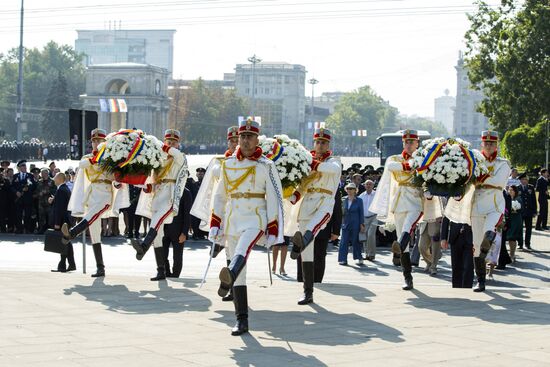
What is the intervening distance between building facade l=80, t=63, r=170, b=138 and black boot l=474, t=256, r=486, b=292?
94.1 meters

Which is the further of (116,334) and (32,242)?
(32,242)

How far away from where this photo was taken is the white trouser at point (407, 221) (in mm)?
14438

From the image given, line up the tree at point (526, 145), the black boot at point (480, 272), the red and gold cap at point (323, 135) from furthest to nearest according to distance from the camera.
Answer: the tree at point (526, 145) → the black boot at point (480, 272) → the red and gold cap at point (323, 135)

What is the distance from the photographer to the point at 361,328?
35.6ft

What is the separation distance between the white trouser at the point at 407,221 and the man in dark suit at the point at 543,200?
17.7 metres

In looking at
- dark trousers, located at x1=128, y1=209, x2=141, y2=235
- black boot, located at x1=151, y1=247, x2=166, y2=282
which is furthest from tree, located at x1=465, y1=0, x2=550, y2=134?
black boot, located at x1=151, y1=247, x2=166, y2=282

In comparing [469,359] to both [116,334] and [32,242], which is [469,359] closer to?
[116,334]

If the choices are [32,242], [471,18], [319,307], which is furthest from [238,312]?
[471,18]

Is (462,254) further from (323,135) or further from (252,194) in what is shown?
(252,194)

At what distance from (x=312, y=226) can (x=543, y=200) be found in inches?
776

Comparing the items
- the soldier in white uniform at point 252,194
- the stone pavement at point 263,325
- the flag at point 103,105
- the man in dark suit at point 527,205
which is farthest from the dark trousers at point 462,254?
the flag at point 103,105

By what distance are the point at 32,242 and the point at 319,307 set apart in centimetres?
1432

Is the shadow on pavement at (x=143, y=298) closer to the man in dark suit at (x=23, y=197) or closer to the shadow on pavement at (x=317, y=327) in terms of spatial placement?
the shadow on pavement at (x=317, y=327)

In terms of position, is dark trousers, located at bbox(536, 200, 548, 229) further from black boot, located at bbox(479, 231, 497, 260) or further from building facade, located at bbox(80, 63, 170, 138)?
building facade, located at bbox(80, 63, 170, 138)
